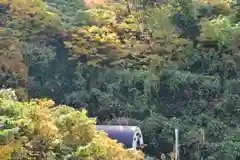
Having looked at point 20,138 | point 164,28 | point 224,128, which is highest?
point 164,28

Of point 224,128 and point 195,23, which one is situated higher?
point 195,23

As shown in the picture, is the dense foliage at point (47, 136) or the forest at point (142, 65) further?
the forest at point (142, 65)

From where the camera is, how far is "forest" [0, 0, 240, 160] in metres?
12.5

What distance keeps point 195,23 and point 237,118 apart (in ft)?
13.2

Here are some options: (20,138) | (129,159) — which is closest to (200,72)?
(129,159)

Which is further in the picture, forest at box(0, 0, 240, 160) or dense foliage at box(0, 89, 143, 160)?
forest at box(0, 0, 240, 160)

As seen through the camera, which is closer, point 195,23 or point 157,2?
point 195,23

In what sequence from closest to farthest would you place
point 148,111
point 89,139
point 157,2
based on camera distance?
point 89,139 → point 148,111 → point 157,2

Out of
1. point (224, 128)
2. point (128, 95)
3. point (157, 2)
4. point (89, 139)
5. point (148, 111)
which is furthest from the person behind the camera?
point (157, 2)

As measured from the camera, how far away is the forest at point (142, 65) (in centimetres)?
1248

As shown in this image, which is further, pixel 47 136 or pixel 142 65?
pixel 142 65

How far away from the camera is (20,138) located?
6.63 m

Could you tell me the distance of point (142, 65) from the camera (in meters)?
14.7

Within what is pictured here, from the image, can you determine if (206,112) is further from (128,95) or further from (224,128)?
(128,95)
